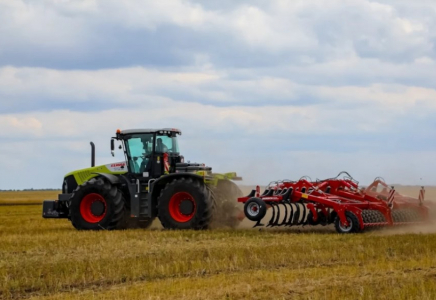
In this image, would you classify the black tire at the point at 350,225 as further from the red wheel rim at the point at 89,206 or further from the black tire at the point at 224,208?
the red wheel rim at the point at 89,206

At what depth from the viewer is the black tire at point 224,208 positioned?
16.8 metres

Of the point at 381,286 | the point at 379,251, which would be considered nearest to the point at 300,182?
the point at 379,251

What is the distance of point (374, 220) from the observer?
49.4ft

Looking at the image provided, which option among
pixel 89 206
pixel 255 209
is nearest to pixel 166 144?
pixel 89 206

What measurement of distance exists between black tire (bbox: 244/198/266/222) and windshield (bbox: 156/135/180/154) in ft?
10.1

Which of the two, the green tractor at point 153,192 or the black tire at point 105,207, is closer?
the green tractor at point 153,192

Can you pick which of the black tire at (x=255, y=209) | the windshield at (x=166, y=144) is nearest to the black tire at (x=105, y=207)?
the windshield at (x=166, y=144)

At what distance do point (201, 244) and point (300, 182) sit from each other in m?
3.70

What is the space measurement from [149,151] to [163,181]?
100 centimetres

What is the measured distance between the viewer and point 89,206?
17875 mm

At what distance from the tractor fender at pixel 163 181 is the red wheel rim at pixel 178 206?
440mm

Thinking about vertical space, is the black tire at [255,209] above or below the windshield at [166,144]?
below

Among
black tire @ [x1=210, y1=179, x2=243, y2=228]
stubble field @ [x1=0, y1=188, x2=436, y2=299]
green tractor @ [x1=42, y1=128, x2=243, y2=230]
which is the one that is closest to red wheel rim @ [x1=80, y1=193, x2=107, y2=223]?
green tractor @ [x1=42, y1=128, x2=243, y2=230]

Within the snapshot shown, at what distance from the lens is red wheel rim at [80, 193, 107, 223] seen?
58.0 feet
